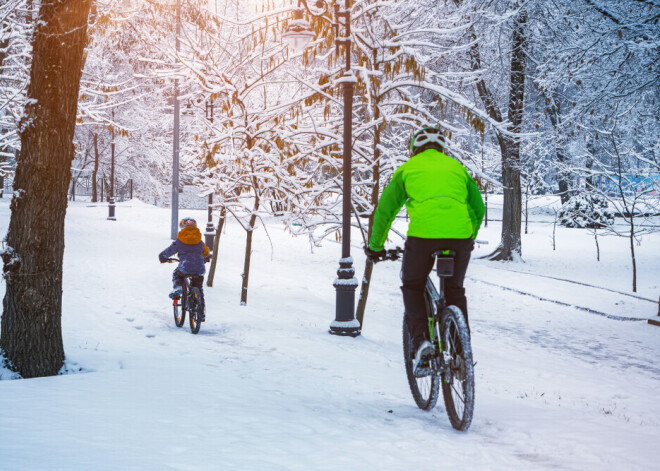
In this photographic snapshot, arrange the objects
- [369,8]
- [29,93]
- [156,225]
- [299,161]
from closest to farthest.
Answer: [29,93] → [369,8] → [299,161] → [156,225]

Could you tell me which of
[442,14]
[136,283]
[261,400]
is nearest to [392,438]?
[261,400]

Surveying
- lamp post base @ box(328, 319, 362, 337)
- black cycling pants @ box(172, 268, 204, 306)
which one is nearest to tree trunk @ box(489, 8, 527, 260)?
lamp post base @ box(328, 319, 362, 337)

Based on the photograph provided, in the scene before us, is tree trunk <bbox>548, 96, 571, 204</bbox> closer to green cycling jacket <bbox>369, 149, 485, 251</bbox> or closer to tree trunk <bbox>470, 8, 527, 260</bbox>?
tree trunk <bbox>470, 8, 527, 260</bbox>

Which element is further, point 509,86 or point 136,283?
point 509,86

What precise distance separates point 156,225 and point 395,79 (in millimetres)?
19103

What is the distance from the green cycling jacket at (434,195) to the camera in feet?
14.3

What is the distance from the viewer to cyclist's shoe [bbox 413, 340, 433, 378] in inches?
176

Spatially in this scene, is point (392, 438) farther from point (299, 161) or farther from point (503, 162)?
point (503, 162)

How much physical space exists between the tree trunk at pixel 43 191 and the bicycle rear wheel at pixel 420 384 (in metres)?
3.30

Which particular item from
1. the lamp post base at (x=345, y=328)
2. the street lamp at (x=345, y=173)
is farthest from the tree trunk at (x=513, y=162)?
the lamp post base at (x=345, y=328)

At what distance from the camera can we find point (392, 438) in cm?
403

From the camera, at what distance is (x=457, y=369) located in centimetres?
425

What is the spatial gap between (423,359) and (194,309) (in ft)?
17.8

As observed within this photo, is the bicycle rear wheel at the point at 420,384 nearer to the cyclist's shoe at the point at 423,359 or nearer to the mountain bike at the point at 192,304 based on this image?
the cyclist's shoe at the point at 423,359
